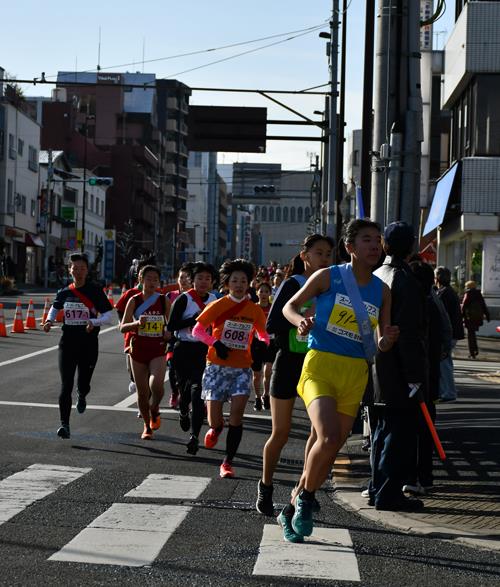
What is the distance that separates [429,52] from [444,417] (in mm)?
30553

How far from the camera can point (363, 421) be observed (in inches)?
547

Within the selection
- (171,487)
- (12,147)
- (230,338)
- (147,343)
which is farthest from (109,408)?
(12,147)

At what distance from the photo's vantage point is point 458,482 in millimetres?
10180

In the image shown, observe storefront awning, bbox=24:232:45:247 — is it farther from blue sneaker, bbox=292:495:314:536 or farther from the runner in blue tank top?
blue sneaker, bbox=292:495:314:536

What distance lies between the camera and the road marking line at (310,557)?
6.43 meters

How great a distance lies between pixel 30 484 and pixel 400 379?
109 inches

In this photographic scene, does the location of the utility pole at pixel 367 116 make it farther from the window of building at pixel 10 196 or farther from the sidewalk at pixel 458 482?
the window of building at pixel 10 196

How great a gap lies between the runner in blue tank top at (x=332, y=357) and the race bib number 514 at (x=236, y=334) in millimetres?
3048

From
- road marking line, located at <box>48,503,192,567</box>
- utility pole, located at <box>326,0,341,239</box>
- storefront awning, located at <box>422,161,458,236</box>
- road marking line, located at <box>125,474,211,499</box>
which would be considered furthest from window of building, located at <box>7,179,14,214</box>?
road marking line, located at <box>48,503,192,567</box>

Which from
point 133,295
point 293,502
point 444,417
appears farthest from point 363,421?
point 293,502

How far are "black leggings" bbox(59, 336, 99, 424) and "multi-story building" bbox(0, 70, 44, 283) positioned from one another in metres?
65.6

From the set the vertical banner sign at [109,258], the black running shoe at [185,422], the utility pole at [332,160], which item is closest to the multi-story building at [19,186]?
the vertical banner sign at [109,258]

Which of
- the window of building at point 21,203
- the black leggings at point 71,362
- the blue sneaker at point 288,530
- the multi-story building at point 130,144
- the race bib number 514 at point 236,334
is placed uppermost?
the multi-story building at point 130,144

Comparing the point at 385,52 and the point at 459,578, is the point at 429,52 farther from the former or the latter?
the point at 459,578
